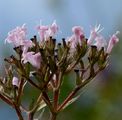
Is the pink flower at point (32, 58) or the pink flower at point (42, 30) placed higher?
the pink flower at point (42, 30)

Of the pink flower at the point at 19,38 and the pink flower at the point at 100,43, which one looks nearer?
the pink flower at the point at 19,38

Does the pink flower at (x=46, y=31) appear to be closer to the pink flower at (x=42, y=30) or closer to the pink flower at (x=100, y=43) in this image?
the pink flower at (x=42, y=30)

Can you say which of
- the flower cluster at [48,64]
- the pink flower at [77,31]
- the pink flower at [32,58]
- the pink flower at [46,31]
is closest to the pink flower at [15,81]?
the flower cluster at [48,64]

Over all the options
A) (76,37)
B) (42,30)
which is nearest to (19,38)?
(42,30)

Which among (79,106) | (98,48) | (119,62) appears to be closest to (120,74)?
(119,62)

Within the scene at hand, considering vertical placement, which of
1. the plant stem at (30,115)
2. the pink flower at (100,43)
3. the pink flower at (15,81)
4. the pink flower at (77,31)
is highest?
the pink flower at (77,31)

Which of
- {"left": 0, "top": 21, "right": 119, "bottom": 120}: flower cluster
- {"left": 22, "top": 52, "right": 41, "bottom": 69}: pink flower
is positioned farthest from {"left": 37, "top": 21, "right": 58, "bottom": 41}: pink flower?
{"left": 22, "top": 52, "right": 41, "bottom": 69}: pink flower

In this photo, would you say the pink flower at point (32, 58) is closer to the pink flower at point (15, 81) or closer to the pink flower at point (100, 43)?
the pink flower at point (15, 81)

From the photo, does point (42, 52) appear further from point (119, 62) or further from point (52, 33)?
point (119, 62)

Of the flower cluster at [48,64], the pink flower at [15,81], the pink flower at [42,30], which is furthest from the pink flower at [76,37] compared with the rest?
the pink flower at [15,81]
